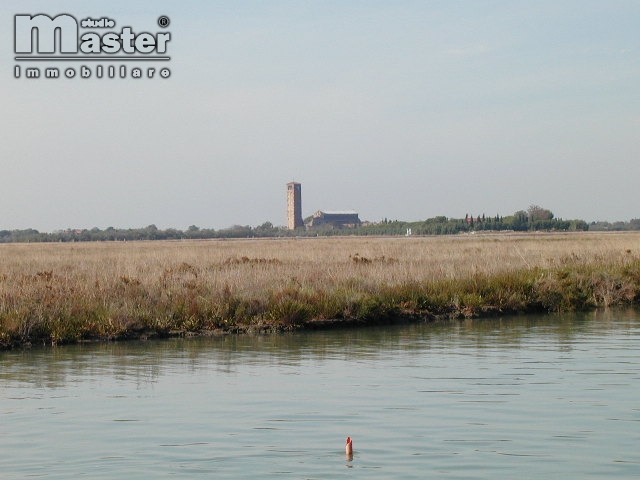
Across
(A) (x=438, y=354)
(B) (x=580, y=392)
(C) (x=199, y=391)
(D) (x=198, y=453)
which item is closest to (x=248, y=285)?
(A) (x=438, y=354)

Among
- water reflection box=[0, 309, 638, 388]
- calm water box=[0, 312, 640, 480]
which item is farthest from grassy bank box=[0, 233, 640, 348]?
calm water box=[0, 312, 640, 480]

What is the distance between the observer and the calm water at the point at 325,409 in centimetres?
906

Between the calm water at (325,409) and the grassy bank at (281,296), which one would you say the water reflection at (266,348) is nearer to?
the calm water at (325,409)

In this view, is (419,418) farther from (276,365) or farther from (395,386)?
(276,365)

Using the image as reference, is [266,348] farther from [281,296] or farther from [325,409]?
[325,409]

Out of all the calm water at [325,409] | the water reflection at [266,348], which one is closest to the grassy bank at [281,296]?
the water reflection at [266,348]

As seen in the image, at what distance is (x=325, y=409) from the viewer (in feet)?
38.0

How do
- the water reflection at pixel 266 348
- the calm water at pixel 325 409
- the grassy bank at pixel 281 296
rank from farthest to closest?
1. the grassy bank at pixel 281 296
2. the water reflection at pixel 266 348
3. the calm water at pixel 325 409

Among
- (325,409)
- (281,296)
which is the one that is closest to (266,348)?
(281,296)

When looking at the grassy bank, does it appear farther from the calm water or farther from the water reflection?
the calm water

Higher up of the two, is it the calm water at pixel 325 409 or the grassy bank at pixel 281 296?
the grassy bank at pixel 281 296

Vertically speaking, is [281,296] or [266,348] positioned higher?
[281,296]

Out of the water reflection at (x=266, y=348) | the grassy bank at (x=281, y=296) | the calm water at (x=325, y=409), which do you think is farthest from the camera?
the grassy bank at (x=281, y=296)

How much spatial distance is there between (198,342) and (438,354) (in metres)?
4.90
